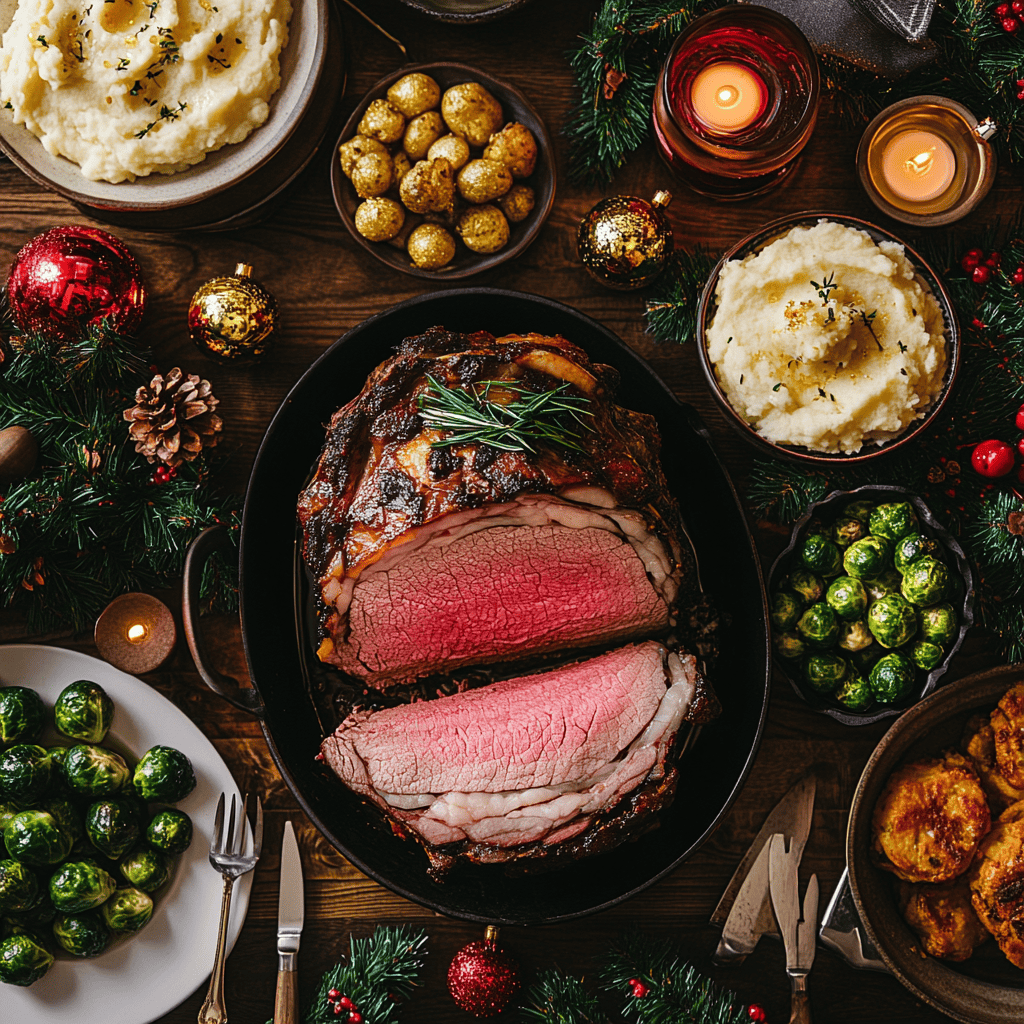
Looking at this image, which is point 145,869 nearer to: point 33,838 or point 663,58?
point 33,838

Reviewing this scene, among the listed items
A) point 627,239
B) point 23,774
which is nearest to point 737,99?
point 627,239

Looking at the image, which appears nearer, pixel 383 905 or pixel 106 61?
pixel 106 61

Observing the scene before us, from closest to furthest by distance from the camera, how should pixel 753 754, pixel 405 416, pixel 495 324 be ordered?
1. pixel 405 416
2. pixel 753 754
3. pixel 495 324

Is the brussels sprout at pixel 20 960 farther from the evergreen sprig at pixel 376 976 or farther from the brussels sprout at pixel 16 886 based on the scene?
the evergreen sprig at pixel 376 976

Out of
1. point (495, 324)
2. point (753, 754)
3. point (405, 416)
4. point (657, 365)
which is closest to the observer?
point (405, 416)

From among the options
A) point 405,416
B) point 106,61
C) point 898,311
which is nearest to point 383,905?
point 405,416

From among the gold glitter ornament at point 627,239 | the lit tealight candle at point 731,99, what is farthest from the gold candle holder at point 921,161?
the gold glitter ornament at point 627,239

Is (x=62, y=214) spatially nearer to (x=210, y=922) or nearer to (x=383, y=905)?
(x=210, y=922)

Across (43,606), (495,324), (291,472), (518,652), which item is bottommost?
(43,606)

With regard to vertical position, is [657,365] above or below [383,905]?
above
